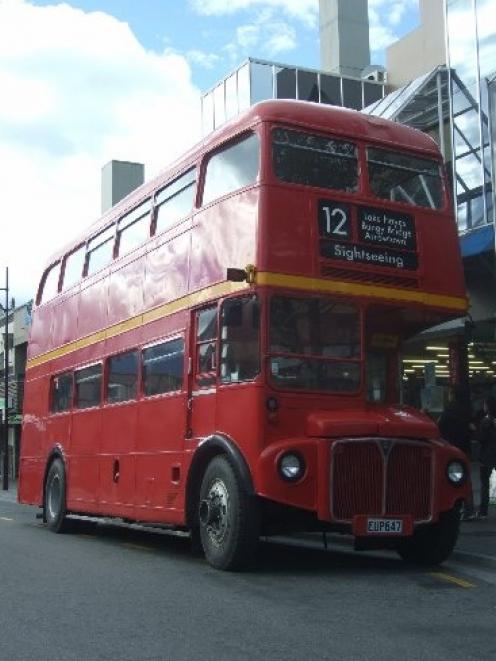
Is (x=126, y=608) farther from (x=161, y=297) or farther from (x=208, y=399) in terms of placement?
(x=161, y=297)

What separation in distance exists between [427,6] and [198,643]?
109ft

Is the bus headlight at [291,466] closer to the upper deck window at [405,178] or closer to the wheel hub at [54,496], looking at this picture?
the upper deck window at [405,178]

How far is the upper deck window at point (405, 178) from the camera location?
959cm

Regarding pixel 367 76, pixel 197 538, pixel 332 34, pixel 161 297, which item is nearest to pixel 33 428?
pixel 161 297

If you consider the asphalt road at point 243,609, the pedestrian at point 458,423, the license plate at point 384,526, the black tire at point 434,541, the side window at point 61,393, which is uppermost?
the side window at point 61,393

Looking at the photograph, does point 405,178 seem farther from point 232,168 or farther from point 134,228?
point 134,228

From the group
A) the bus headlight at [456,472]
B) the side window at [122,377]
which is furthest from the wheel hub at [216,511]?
the side window at [122,377]

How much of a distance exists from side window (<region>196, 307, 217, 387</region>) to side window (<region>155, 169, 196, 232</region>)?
1583 mm

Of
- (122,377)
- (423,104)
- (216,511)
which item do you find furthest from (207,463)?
(423,104)

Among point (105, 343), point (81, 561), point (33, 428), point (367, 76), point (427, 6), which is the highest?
point (427, 6)

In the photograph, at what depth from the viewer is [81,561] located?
10.0 meters

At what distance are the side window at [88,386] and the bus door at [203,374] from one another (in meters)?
3.48

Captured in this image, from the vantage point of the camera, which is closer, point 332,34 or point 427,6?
point 427,6

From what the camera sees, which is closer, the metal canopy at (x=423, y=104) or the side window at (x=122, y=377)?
the side window at (x=122, y=377)
